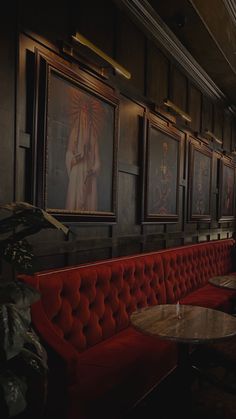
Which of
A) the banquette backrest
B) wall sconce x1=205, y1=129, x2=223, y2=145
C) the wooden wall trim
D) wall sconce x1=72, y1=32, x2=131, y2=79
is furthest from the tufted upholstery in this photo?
wall sconce x1=205, y1=129, x2=223, y2=145

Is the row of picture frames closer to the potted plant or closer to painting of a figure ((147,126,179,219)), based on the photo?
painting of a figure ((147,126,179,219))

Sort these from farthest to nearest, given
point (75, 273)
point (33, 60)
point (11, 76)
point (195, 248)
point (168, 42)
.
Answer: point (195, 248) < point (168, 42) < point (75, 273) < point (33, 60) < point (11, 76)

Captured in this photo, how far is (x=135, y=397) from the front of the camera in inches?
90.7

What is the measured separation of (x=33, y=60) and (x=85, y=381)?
6.60 ft

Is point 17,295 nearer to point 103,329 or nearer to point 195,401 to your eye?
point 103,329

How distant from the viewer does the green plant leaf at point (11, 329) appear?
1235 mm

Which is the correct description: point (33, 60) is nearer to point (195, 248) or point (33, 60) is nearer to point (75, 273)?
point (75, 273)

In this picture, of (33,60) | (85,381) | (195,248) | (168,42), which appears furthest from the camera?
(195,248)

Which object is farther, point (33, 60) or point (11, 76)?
point (33, 60)

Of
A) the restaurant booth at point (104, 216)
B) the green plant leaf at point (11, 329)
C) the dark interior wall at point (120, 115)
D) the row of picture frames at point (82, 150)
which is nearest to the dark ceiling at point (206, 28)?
the restaurant booth at point (104, 216)

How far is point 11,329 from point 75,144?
1755 mm

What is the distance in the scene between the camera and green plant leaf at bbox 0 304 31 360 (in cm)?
124

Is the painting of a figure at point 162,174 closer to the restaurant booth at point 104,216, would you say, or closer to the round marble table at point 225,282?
the restaurant booth at point 104,216

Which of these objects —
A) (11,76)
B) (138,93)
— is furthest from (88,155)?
(138,93)
